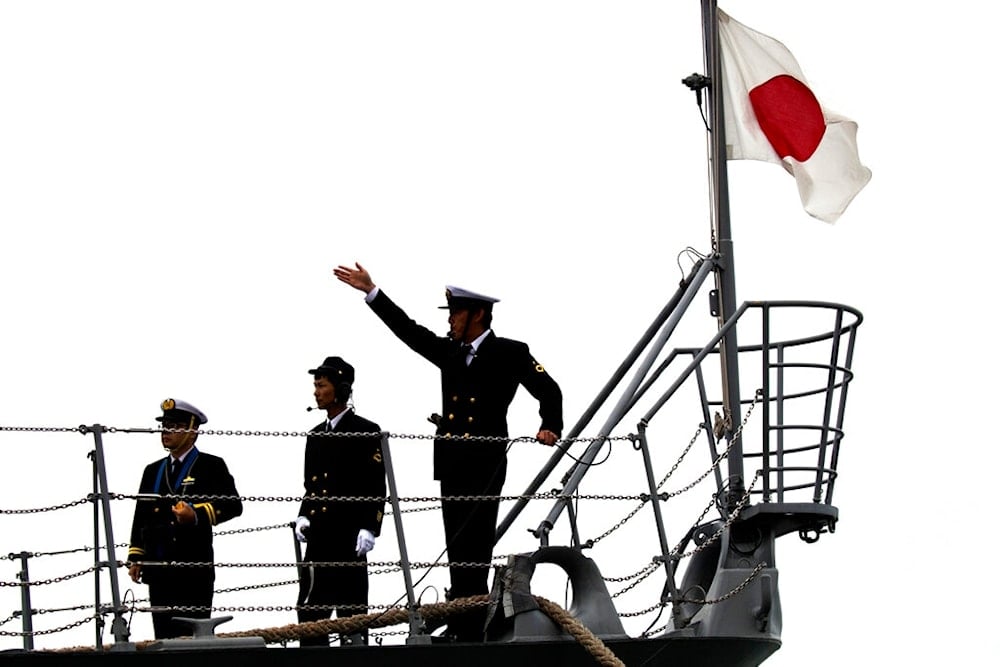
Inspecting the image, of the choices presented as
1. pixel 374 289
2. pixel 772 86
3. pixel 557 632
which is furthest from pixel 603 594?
pixel 772 86

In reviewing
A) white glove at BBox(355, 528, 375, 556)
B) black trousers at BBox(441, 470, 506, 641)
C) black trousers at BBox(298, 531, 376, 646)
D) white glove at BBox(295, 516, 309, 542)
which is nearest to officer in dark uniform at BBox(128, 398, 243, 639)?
white glove at BBox(295, 516, 309, 542)

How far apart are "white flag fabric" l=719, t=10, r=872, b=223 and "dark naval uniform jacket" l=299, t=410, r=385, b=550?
3.25m

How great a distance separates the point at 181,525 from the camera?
448 inches

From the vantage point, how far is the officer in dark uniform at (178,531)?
11500mm

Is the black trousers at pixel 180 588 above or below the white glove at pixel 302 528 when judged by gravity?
below

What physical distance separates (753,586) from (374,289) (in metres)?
2.73

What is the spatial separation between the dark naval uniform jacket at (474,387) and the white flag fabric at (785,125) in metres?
2.46

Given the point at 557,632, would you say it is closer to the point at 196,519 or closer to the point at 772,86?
the point at 196,519

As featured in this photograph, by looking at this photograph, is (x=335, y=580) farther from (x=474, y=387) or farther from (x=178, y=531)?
(x=474, y=387)

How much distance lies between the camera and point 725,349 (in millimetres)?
12633

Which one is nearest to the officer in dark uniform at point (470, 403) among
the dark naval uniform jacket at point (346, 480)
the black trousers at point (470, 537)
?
the black trousers at point (470, 537)

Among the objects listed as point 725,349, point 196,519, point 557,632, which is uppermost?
point 725,349

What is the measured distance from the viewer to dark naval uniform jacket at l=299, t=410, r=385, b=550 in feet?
37.8

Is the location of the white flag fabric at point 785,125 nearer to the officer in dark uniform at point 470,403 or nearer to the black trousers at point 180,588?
the officer in dark uniform at point 470,403
